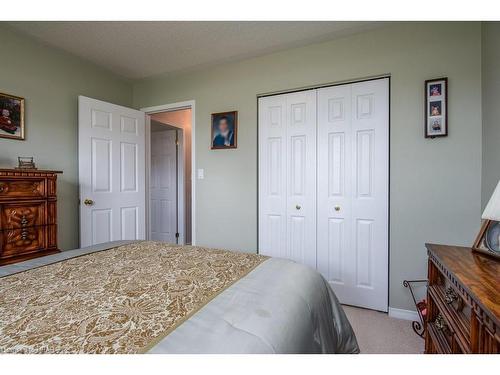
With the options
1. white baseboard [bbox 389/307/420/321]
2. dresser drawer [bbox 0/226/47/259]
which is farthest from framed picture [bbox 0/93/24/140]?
white baseboard [bbox 389/307/420/321]

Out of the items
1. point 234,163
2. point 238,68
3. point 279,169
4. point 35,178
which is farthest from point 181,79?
point 35,178

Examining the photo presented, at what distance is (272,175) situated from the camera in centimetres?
261

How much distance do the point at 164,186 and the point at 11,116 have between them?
7.77 ft

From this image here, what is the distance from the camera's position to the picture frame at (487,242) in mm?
1138

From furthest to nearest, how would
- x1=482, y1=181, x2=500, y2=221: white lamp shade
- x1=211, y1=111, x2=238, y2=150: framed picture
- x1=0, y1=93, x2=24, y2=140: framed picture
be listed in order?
x1=211, y1=111, x2=238, y2=150: framed picture < x1=0, y1=93, x2=24, y2=140: framed picture < x1=482, y1=181, x2=500, y2=221: white lamp shade

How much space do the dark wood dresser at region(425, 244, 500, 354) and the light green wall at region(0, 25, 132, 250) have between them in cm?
311

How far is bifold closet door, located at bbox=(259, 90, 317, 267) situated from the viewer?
2441 mm

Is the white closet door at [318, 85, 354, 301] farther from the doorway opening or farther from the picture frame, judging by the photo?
the doorway opening

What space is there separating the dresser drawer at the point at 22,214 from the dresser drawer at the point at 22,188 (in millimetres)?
56

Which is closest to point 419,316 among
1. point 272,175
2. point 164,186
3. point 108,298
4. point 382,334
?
point 382,334

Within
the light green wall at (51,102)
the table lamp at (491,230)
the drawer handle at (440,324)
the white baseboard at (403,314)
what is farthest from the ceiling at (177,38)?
the white baseboard at (403,314)

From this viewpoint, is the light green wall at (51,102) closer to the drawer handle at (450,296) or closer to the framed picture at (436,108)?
the drawer handle at (450,296)

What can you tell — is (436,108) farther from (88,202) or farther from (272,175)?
(88,202)
